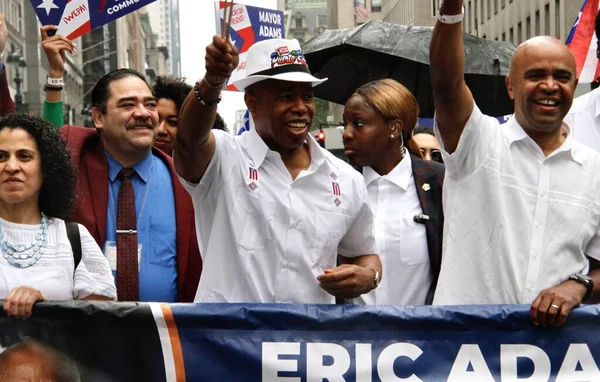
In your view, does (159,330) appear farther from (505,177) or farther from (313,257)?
(505,177)

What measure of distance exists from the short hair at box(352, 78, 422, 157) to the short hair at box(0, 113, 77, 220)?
1785 mm

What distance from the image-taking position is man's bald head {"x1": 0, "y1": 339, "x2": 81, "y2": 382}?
13.5 feet

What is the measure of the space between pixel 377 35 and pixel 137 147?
489cm

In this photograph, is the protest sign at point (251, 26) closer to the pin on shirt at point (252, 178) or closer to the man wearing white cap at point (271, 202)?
the man wearing white cap at point (271, 202)

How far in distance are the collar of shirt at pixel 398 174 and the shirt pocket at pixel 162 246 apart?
1.05m

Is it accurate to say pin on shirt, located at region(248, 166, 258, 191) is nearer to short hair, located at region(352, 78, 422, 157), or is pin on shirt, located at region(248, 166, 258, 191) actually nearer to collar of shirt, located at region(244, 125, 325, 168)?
collar of shirt, located at region(244, 125, 325, 168)

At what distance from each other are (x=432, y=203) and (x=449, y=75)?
4.39ft

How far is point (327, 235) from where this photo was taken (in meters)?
4.71

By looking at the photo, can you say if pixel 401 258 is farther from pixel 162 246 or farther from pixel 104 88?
pixel 104 88

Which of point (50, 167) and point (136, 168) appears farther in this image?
point (136, 168)

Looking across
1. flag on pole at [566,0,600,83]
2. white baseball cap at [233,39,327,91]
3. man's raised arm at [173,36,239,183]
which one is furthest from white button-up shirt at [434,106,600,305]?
flag on pole at [566,0,600,83]

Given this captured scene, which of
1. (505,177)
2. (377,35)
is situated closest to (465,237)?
(505,177)

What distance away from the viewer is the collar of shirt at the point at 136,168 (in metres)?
5.70

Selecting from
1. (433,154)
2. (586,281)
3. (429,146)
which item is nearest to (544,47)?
(586,281)
